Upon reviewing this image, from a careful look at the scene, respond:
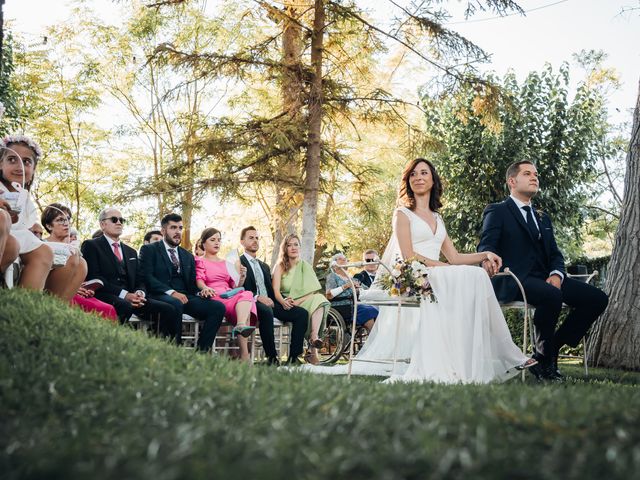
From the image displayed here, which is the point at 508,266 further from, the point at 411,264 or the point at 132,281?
the point at 132,281

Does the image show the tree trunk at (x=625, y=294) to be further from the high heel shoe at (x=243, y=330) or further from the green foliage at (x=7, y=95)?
the green foliage at (x=7, y=95)

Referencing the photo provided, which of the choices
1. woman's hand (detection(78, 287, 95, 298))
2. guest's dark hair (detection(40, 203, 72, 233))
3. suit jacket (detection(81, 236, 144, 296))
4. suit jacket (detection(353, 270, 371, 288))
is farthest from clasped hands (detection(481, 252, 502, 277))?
suit jacket (detection(353, 270, 371, 288))

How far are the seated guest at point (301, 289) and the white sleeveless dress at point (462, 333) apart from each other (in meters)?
3.41

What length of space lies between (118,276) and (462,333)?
381cm

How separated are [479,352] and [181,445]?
4.03m

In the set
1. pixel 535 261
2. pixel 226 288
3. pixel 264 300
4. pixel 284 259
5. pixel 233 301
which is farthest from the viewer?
pixel 284 259

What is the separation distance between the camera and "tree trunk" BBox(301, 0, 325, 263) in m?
12.0

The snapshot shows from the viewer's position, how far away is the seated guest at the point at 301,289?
9.46 meters

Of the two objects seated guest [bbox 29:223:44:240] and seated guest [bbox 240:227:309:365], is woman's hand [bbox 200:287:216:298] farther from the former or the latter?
seated guest [bbox 29:223:44:240]

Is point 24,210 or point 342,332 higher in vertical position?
point 24,210

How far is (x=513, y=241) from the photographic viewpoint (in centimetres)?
680

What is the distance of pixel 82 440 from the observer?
8.03ft

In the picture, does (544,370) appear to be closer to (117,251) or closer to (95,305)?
(95,305)

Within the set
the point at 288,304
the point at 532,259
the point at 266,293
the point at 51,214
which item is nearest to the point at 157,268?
the point at 51,214
